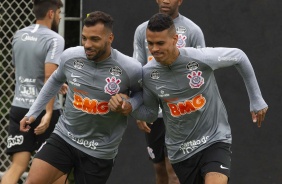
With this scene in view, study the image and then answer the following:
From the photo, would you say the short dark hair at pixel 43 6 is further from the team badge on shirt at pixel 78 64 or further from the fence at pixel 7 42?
the team badge on shirt at pixel 78 64

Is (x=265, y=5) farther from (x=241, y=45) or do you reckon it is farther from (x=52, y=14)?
(x=52, y=14)

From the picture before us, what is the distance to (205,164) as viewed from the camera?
645cm

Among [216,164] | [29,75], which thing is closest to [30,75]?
[29,75]

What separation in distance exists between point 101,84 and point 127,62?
0.88ft

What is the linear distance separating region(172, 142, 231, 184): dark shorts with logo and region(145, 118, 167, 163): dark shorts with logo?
4.82 ft

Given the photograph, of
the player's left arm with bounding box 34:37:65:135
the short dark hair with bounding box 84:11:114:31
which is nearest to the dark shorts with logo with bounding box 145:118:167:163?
the player's left arm with bounding box 34:37:65:135

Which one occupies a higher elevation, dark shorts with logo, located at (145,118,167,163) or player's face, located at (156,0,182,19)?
player's face, located at (156,0,182,19)

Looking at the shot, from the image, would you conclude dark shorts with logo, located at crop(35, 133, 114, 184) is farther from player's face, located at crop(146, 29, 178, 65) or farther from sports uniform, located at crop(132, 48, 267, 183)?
player's face, located at crop(146, 29, 178, 65)

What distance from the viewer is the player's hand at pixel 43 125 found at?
743 cm

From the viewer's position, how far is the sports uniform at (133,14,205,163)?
7.78m

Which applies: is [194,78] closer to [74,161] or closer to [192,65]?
[192,65]

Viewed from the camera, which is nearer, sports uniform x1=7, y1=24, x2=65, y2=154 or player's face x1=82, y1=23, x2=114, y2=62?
player's face x1=82, y1=23, x2=114, y2=62

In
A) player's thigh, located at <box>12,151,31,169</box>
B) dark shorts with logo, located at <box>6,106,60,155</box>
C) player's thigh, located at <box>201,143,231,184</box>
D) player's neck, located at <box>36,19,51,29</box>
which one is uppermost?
player's neck, located at <box>36,19,51,29</box>

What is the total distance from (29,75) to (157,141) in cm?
141
